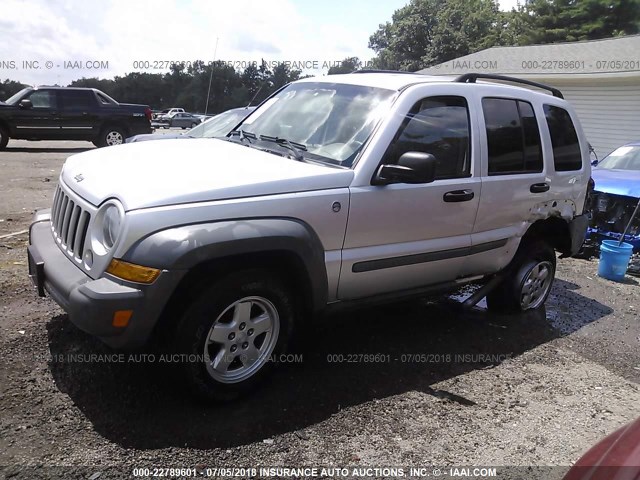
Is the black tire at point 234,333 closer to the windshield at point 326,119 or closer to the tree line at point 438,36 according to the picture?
the windshield at point 326,119

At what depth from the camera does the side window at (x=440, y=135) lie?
12.2 ft

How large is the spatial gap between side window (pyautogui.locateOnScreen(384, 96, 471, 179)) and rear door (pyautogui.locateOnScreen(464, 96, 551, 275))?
7.9 inches

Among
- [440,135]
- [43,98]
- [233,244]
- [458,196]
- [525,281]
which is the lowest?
[525,281]

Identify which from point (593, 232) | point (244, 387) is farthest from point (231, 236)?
point (593, 232)

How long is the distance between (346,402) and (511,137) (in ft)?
8.46

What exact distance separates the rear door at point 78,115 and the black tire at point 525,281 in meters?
14.6

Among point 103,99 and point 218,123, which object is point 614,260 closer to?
point 218,123

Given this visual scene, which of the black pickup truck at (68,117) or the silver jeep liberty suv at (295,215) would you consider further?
the black pickup truck at (68,117)

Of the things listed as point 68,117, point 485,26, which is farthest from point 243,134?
point 485,26

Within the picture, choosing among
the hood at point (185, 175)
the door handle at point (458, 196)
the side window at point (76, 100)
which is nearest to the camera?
the hood at point (185, 175)

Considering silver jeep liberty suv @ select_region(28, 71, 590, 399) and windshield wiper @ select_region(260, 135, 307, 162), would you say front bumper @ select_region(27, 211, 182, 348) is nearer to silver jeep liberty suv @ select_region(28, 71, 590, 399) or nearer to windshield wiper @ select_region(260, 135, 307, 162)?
silver jeep liberty suv @ select_region(28, 71, 590, 399)

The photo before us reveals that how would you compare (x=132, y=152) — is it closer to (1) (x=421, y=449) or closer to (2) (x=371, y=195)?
(2) (x=371, y=195)

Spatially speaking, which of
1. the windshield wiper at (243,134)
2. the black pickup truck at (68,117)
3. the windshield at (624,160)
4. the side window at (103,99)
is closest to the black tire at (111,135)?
the black pickup truck at (68,117)

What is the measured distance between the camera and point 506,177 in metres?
4.38
